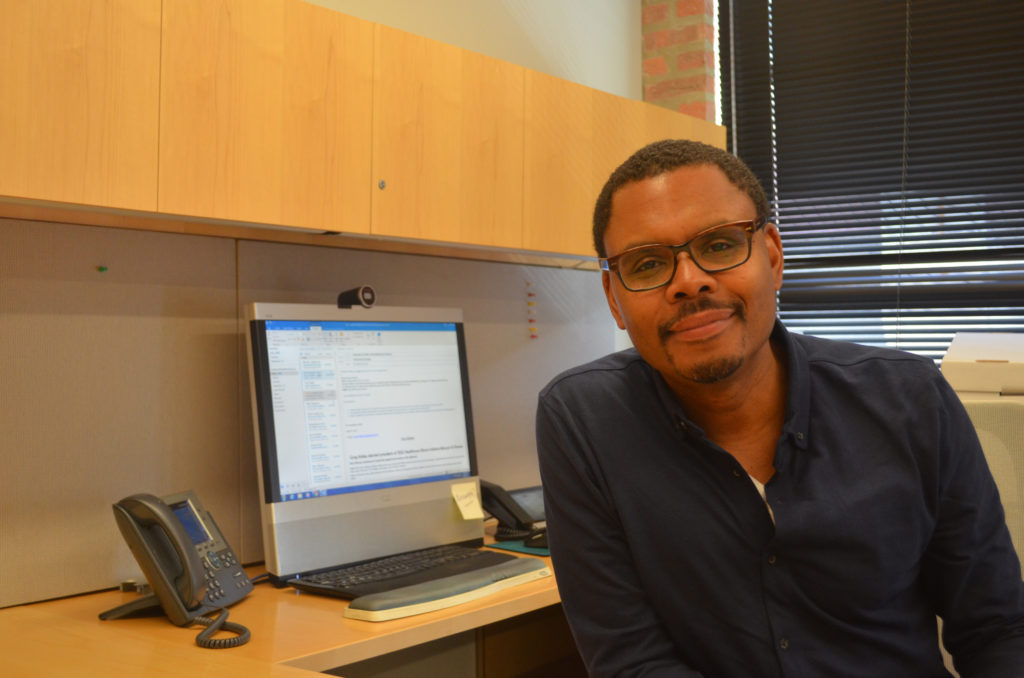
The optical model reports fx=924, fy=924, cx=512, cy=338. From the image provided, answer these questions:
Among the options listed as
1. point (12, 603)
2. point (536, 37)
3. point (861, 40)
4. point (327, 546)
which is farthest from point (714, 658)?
point (861, 40)

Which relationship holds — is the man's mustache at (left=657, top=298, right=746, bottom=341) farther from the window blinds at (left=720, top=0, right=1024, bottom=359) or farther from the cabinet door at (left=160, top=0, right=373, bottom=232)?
the window blinds at (left=720, top=0, right=1024, bottom=359)

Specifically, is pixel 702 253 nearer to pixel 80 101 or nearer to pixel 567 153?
pixel 80 101

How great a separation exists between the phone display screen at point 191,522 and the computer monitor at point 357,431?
0.16m

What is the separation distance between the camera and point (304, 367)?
1.96 m

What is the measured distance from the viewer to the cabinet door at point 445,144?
194cm

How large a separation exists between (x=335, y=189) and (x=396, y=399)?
1.72 feet

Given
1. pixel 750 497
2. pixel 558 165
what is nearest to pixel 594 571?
pixel 750 497

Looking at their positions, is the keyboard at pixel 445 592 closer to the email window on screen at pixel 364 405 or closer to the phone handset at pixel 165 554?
the phone handset at pixel 165 554

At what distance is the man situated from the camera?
3.90ft

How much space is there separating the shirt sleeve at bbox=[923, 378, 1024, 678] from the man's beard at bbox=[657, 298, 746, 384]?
30 cm

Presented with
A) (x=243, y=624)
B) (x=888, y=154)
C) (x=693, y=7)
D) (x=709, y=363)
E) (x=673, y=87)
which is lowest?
(x=243, y=624)

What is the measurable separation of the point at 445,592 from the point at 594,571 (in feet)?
1.64

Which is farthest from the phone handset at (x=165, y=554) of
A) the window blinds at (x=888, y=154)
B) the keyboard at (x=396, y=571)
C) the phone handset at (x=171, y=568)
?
the window blinds at (x=888, y=154)

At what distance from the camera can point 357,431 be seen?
6.66ft
